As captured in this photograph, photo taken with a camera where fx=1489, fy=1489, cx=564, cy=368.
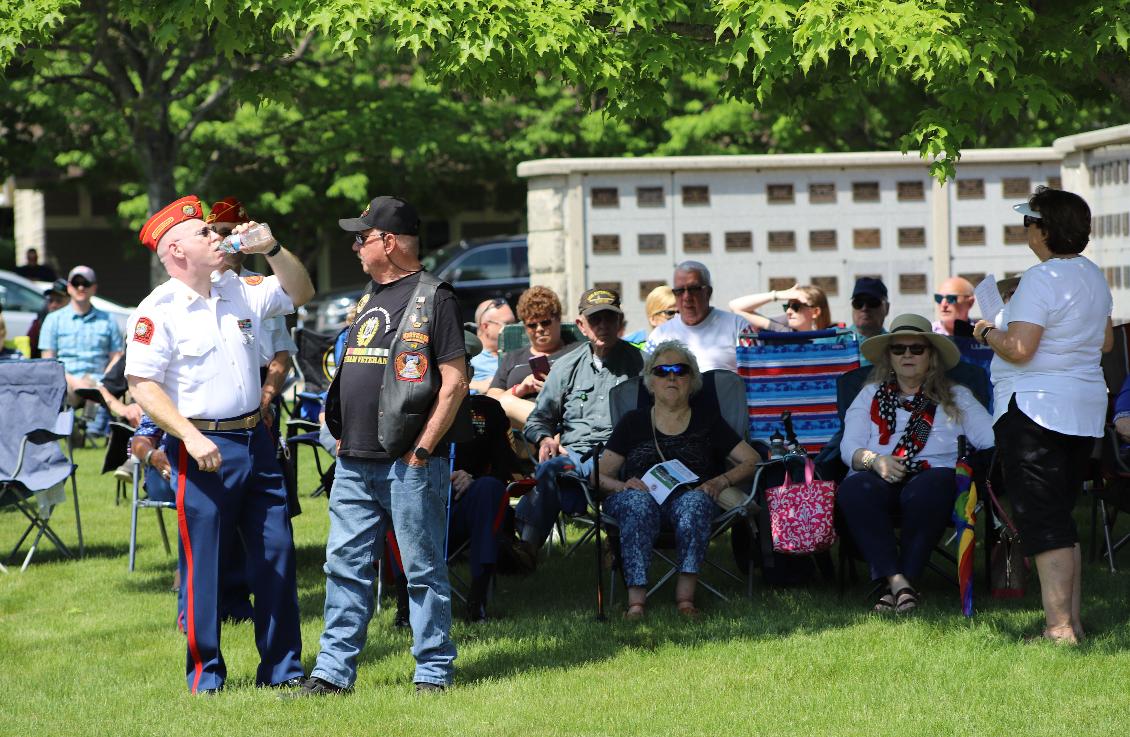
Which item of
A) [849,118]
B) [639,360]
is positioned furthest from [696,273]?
[849,118]

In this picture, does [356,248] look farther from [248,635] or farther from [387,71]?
[387,71]

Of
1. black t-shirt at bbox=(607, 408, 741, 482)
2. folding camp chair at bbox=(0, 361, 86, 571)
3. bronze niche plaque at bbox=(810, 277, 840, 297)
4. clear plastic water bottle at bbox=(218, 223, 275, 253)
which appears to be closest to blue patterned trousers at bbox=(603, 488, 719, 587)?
black t-shirt at bbox=(607, 408, 741, 482)

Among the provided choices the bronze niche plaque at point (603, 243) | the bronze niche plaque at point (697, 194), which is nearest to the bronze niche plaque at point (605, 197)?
the bronze niche plaque at point (603, 243)

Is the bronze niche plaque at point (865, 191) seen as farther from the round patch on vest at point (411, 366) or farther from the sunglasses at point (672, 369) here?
the round patch on vest at point (411, 366)

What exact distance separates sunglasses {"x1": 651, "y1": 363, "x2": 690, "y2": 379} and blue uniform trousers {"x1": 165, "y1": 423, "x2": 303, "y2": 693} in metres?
2.28

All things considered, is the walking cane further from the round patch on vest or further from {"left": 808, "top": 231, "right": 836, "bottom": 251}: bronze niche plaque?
{"left": 808, "top": 231, "right": 836, "bottom": 251}: bronze niche plaque

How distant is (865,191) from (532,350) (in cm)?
539

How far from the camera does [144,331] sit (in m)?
5.55

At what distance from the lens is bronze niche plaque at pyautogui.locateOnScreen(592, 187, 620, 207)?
13266mm

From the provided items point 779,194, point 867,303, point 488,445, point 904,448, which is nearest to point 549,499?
point 488,445

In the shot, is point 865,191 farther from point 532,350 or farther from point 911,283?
point 532,350

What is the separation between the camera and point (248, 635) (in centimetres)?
685

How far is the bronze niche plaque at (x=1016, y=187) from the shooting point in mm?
13227

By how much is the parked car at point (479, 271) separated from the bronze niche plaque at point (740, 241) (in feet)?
25.0
